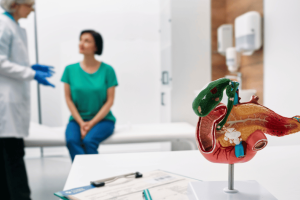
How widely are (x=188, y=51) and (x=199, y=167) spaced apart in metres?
1.97

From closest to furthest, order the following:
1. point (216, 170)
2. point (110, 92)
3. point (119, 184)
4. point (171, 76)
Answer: point (119, 184) → point (216, 170) → point (110, 92) → point (171, 76)

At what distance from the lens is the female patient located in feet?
6.59

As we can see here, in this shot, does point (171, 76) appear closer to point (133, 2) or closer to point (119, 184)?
point (133, 2)

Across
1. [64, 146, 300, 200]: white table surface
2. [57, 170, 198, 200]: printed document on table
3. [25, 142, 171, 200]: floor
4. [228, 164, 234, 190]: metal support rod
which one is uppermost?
[228, 164, 234, 190]: metal support rod

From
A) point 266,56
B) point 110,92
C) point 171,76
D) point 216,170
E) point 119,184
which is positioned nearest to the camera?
point 119,184

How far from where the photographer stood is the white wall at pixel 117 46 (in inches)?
106

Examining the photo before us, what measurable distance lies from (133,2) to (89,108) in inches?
51.6

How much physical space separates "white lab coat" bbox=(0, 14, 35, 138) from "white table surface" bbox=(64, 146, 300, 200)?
929 millimetres

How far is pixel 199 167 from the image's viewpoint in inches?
32.4

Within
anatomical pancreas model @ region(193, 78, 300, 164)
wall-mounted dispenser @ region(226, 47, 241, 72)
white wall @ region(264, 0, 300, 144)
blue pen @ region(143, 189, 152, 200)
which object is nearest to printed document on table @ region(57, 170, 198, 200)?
blue pen @ region(143, 189, 152, 200)

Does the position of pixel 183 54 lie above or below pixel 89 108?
above

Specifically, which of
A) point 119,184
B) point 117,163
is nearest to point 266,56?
point 117,163

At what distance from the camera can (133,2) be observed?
9.09 ft

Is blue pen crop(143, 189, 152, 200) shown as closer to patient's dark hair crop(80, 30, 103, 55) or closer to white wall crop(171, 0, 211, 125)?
patient's dark hair crop(80, 30, 103, 55)
